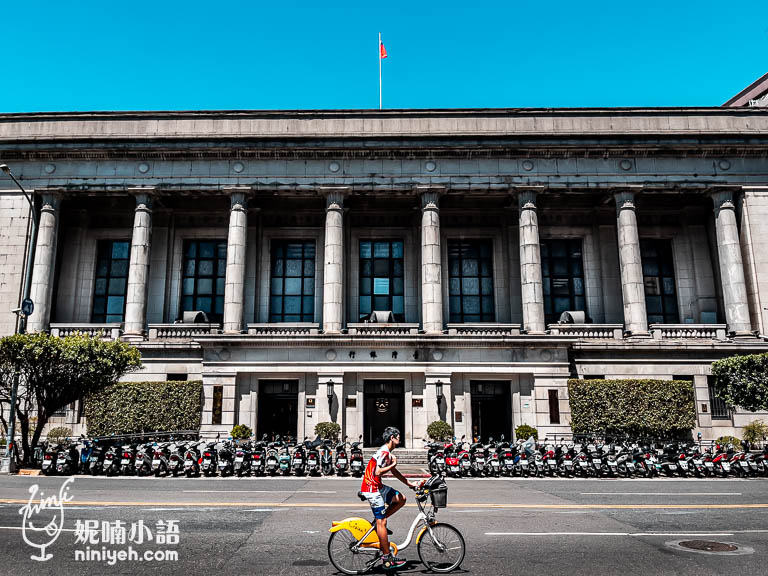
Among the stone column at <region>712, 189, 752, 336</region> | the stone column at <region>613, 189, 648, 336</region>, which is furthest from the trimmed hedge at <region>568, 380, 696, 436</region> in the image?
the stone column at <region>712, 189, 752, 336</region>

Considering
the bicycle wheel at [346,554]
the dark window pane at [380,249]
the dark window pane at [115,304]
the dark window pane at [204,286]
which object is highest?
the dark window pane at [380,249]

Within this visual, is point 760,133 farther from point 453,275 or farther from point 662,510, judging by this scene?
point 662,510

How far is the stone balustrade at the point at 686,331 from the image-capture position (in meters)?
31.8

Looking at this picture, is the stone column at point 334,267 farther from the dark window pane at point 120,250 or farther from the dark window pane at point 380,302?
the dark window pane at point 120,250

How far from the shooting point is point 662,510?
13594 millimetres

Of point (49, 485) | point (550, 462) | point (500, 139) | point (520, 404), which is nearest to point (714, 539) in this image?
point (550, 462)

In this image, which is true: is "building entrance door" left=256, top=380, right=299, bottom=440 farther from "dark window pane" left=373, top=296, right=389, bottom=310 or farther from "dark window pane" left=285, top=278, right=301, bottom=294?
"dark window pane" left=373, top=296, right=389, bottom=310

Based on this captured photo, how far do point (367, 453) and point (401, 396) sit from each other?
446 cm

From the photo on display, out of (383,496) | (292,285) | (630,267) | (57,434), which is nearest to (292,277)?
(292,285)

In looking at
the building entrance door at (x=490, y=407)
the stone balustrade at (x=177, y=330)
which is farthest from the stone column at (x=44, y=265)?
the building entrance door at (x=490, y=407)

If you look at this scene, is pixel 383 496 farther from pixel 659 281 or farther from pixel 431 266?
pixel 659 281

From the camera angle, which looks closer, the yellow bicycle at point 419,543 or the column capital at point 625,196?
the yellow bicycle at point 419,543

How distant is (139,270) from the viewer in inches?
1272

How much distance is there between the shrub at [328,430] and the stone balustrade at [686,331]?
17.4m
